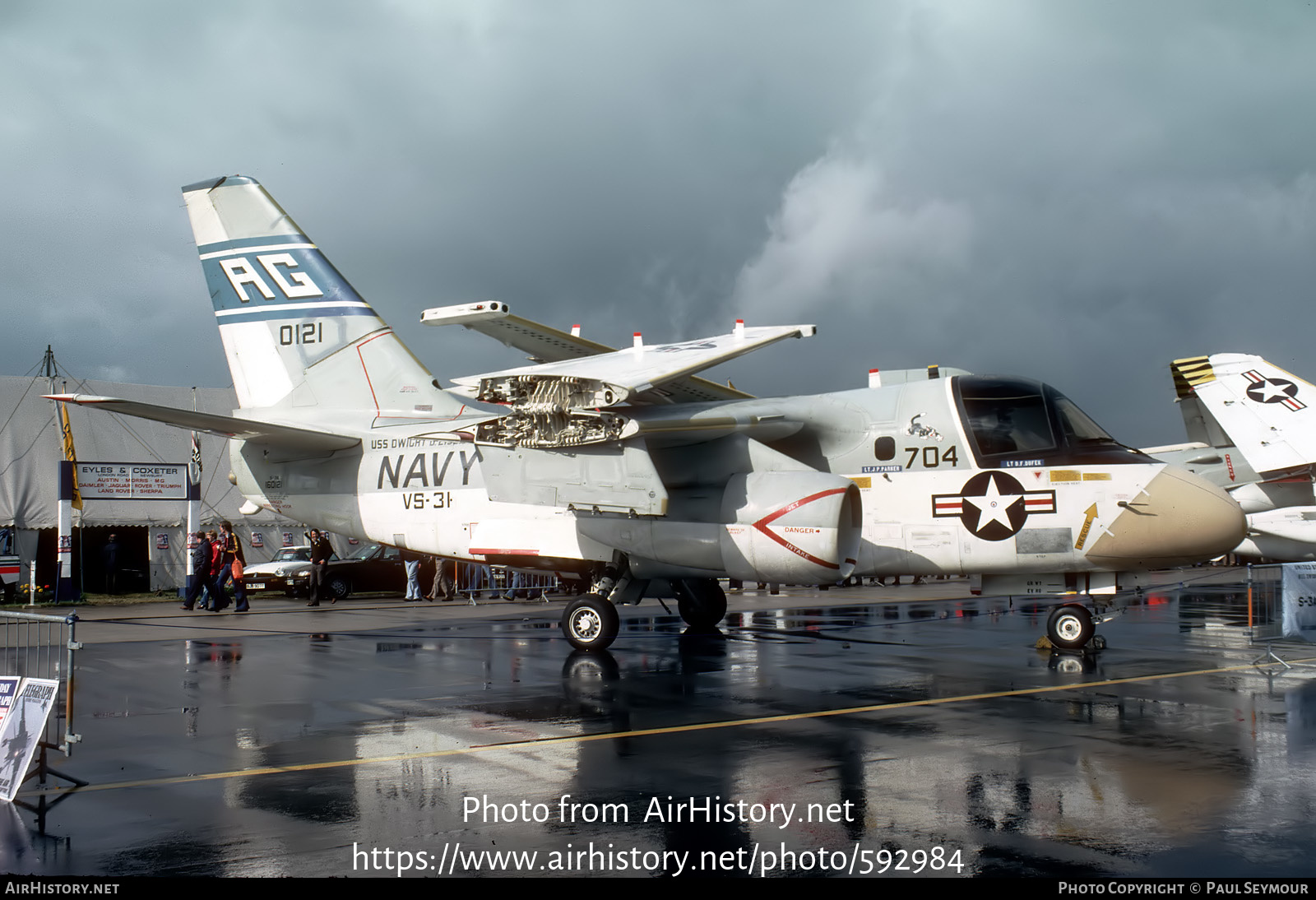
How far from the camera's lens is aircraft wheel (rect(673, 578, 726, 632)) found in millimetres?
16406

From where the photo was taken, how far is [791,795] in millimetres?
6047

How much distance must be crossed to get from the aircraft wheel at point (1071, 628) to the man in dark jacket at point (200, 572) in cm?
1828

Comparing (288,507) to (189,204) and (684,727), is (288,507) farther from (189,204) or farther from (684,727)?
(684,727)

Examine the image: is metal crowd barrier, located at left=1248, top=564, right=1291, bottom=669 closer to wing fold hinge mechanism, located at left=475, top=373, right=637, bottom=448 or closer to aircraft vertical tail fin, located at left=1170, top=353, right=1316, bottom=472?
aircraft vertical tail fin, located at left=1170, top=353, right=1316, bottom=472

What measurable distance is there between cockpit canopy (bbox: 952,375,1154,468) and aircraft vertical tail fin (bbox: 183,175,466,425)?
26.8 feet

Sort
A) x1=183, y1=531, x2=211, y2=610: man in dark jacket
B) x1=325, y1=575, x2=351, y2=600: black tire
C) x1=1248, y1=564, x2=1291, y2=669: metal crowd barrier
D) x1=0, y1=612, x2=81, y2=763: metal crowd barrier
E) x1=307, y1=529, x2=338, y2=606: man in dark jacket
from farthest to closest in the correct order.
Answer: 1. x1=325, y1=575, x2=351, y2=600: black tire
2. x1=307, y1=529, x2=338, y2=606: man in dark jacket
3. x1=183, y1=531, x2=211, y2=610: man in dark jacket
4. x1=1248, y1=564, x2=1291, y2=669: metal crowd barrier
5. x1=0, y1=612, x2=81, y2=763: metal crowd barrier

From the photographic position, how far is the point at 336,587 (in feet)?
91.0

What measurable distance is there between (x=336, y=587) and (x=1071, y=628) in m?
21.0

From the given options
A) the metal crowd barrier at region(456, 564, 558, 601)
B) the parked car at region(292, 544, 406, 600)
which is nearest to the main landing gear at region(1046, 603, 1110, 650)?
the metal crowd barrier at region(456, 564, 558, 601)

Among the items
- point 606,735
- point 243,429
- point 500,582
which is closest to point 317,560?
point 500,582

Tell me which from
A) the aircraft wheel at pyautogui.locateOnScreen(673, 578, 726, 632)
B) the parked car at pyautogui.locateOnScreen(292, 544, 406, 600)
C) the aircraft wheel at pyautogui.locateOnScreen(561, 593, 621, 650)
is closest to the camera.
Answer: the aircraft wheel at pyautogui.locateOnScreen(561, 593, 621, 650)

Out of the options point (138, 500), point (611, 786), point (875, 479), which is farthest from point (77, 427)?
point (611, 786)

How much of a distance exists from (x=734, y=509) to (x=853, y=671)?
2.46 metres

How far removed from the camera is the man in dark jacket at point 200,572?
2247cm
